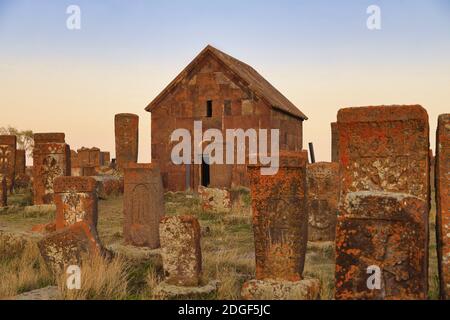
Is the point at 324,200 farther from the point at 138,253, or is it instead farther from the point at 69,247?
the point at 69,247

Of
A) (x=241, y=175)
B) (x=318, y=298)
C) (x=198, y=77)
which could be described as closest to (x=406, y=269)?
(x=318, y=298)

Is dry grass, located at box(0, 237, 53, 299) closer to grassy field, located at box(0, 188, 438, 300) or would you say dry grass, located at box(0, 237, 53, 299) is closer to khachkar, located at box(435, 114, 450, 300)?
grassy field, located at box(0, 188, 438, 300)

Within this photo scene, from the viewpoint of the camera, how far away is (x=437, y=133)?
5172mm

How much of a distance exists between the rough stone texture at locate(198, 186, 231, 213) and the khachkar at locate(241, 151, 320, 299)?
741 centimetres

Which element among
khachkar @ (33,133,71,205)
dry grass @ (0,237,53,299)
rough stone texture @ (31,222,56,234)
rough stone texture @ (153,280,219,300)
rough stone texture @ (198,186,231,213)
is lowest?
rough stone texture @ (153,280,219,300)

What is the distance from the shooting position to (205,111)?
17781 millimetres

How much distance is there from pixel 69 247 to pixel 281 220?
277cm

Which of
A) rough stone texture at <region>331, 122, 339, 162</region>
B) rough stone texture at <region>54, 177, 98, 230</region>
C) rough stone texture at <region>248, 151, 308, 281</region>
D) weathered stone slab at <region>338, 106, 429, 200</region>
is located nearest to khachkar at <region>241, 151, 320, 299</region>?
rough stone texture at <region>248, 151, 308, 281</region>

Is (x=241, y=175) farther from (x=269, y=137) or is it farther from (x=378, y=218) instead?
(x=378, y=218)

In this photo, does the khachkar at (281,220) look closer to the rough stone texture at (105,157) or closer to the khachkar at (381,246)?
the khachkar at (381,246)

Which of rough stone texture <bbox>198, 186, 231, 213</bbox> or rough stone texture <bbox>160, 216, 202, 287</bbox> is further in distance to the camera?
rough stone texture <bbox>198, 186, 231, 213</bbox>

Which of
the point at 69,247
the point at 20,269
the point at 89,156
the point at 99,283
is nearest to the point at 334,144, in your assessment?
the point at 89,156

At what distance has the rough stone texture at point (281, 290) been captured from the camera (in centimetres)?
505

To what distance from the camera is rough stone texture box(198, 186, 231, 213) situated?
12805 millimetres
